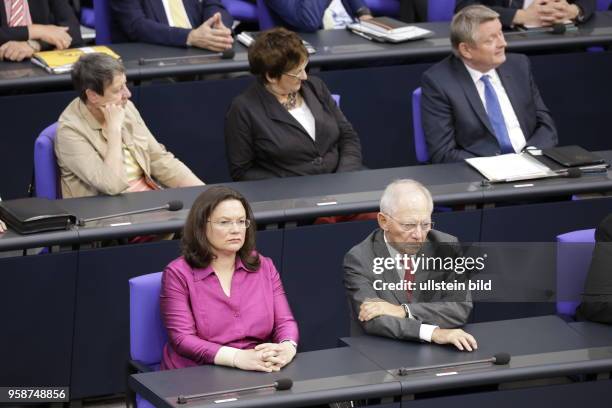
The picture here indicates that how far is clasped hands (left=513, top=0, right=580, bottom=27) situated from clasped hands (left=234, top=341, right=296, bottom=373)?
3394 mm

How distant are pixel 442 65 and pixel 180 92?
1265 mm

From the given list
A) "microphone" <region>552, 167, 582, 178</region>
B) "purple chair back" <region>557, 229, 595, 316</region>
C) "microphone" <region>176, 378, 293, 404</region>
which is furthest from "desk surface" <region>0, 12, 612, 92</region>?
"microphone" <region>176, 378, 293, 404</region>

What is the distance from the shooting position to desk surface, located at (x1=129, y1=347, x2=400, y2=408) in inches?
161

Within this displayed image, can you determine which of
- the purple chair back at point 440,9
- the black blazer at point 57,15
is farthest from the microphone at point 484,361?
the purple chair back at point 440,9

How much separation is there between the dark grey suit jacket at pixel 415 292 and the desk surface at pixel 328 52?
84.2 inches

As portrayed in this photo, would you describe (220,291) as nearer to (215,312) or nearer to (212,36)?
(215,312)

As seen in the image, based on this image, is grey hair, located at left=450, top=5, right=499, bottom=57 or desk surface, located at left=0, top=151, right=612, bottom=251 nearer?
desk surface, located at left=0, top=151, right=612, bottom=251

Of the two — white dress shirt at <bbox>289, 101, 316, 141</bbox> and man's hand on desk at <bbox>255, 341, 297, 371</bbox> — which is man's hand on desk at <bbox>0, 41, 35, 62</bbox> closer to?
white dress shirt at <bbox>289, 101, 316, 141</bbox>

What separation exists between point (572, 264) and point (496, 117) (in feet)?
5.34

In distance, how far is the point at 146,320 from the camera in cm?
460

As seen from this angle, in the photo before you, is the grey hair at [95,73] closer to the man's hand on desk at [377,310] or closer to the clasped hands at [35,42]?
the clasped hands at [35,42]

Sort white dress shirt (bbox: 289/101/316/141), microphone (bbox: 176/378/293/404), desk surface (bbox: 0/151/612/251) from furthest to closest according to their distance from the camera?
white dress shirt (bbox: 289/101/316/141), desk surface (bbox: 0/151/612/251), microphone (bbox: 176/378/293/404)

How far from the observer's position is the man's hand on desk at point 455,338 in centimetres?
446

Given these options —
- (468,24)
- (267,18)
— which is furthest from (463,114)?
(267,18)
